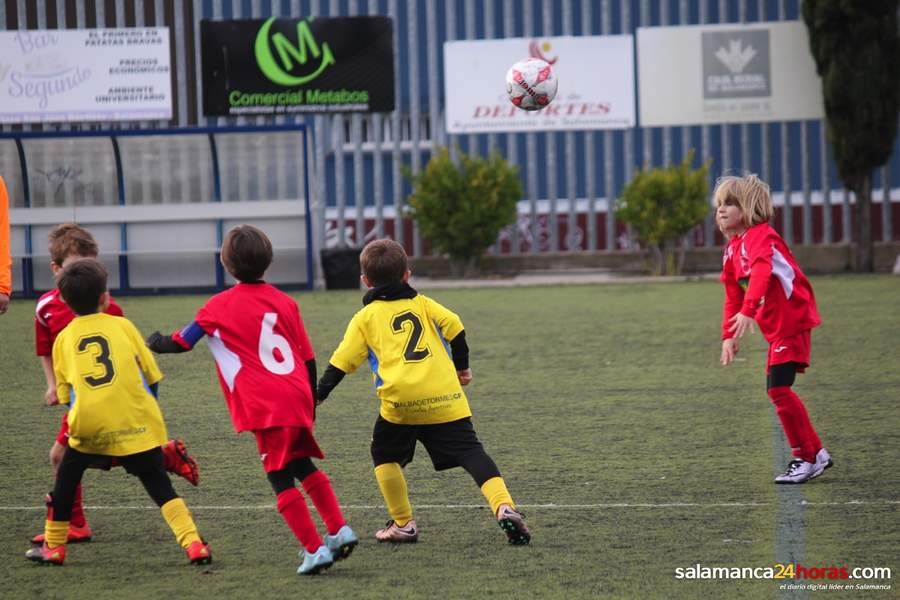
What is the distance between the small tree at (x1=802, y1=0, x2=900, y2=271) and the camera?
898 inches

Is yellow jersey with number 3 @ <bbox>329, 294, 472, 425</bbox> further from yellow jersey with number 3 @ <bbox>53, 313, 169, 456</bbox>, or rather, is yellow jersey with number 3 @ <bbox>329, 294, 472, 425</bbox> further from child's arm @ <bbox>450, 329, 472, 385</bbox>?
yellow jersey with number 3 @ <bbox>53, 313, 169, 456</bbox>

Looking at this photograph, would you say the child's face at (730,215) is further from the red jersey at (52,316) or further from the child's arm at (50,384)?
the child's arm at (50,384)

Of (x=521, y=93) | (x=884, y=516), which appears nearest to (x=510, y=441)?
(x=884, y=516)

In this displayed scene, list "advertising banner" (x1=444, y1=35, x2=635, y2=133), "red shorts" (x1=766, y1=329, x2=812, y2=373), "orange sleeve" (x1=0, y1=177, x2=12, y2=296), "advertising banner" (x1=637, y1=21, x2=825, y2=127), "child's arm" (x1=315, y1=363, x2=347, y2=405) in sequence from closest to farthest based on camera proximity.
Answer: "child's arm" (x1=315, y1=363, x2=347, y2=405)
"red shorts" (x1=766, y1=329, x2=812, y2=373)
"orange sleeve" (x1=0, y1=177, x2=12, y2=296)
"advertising banner" (x1=637, y1=21, x2=825, y2=127)
"advertising banner" (x1=444, y1=35, x2=635, y2=133)

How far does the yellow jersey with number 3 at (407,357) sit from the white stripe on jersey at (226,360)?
1.62 ft

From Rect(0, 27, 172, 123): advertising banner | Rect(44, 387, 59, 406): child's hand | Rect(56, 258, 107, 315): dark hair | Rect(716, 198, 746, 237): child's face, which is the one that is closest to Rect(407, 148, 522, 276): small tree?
Rect(0, 27, 172, 123): advertising banner

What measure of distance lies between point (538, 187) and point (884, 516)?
20.2 metres

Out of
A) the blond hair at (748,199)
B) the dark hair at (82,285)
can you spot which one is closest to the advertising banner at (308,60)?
the blond hair at (748,199)

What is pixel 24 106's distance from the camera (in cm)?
2442

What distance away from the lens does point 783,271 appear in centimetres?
666

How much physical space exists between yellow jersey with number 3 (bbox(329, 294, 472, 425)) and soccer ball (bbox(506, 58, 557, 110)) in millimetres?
8537

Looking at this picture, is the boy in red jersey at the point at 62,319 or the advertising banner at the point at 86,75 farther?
the advertising banner at the point at 86,75

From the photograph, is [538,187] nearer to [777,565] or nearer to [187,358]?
[187,358]

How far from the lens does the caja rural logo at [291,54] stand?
78.9 feet
